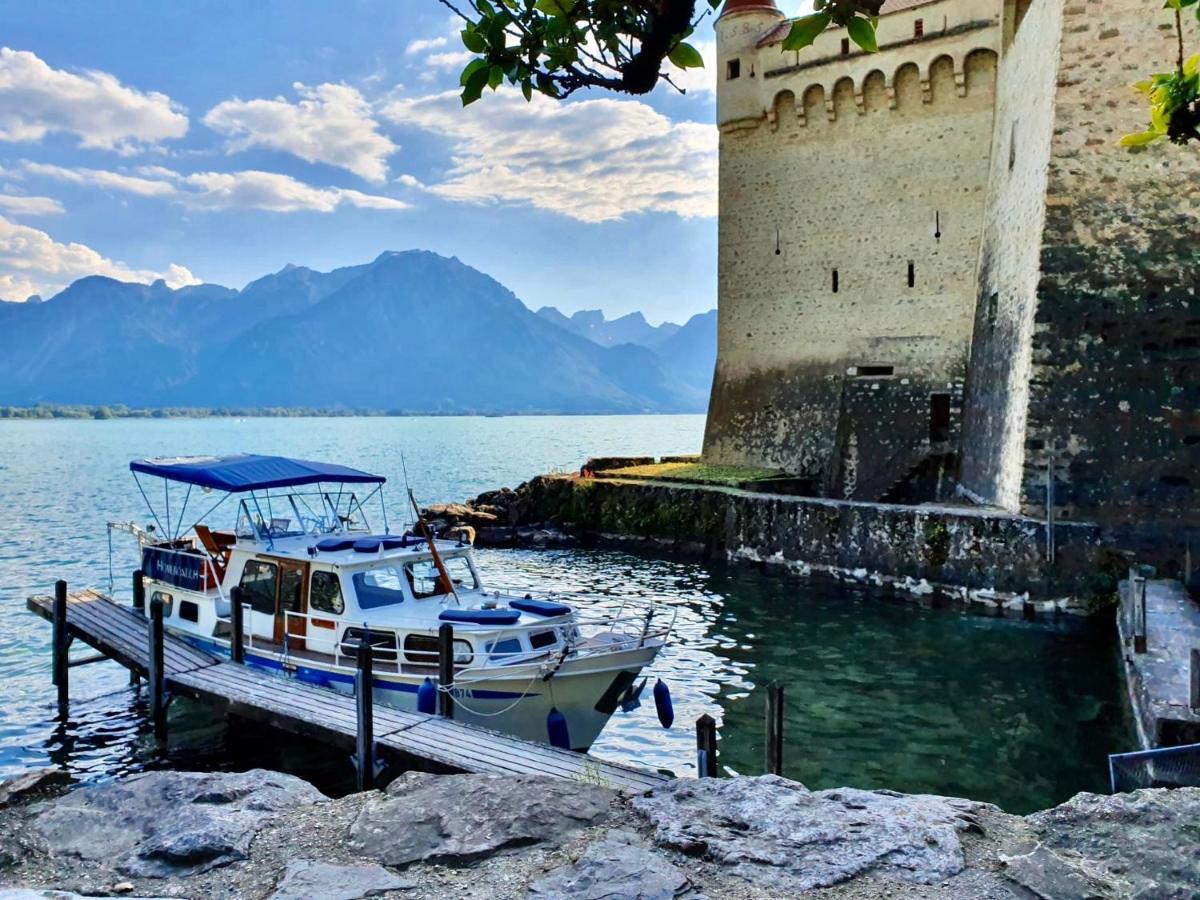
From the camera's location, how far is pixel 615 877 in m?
2.91

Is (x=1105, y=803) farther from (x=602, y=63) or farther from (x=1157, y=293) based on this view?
(x=1157, y=293)

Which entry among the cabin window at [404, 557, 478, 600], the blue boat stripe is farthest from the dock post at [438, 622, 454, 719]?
the cabin window at [404, 557, 478, 600]

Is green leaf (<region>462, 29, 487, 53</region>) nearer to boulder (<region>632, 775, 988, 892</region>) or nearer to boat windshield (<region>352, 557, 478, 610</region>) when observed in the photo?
boulder (<region>632, 775, 988, 892</region>)

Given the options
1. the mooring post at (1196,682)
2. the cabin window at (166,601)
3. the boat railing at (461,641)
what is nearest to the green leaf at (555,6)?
the mooring post at (1196,682)

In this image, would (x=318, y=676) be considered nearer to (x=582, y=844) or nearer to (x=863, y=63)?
(x=582, y=844)

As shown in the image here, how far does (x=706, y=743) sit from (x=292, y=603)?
6.64 meters

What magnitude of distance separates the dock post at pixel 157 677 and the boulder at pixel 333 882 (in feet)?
32.4

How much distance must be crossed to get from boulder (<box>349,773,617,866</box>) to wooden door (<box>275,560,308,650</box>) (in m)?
9.22

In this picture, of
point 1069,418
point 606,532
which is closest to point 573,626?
point 1069,418

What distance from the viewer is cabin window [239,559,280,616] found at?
12867 mm

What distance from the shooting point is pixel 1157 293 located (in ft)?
55.3

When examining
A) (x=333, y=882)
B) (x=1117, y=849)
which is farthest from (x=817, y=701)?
(x=333, y=882)

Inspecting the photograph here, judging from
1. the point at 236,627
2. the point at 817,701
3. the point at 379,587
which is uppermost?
the point at 379,587

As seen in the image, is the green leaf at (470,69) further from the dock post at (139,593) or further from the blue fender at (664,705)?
the dock post at (139,593)
